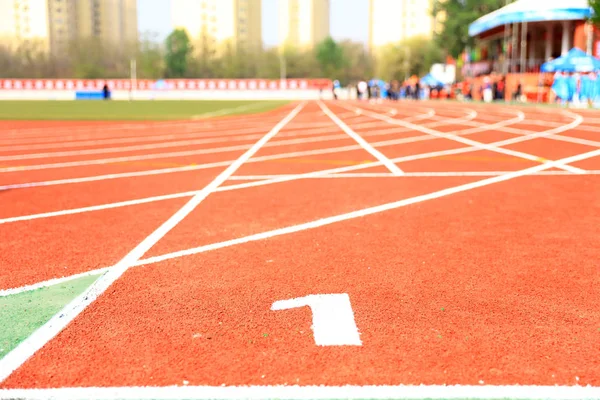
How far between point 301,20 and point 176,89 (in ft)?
252

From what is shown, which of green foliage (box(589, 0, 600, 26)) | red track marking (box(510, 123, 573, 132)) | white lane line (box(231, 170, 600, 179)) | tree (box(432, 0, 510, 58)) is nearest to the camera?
white lane line (box(231, 170, 600, 179))

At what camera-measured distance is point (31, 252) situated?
5.08m

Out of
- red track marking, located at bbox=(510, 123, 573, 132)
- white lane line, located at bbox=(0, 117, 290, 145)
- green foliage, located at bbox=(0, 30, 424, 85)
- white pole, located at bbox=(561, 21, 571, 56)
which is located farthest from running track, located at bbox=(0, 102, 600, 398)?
green foliage, located at bbox=(0, 30, 424, 85)

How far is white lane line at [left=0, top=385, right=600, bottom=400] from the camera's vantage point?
2.69 metres

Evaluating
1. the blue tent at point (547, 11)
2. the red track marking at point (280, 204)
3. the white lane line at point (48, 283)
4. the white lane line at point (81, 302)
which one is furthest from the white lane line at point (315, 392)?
the blue tent at point (547, 11)

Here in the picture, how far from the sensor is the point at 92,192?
7930 millimetres

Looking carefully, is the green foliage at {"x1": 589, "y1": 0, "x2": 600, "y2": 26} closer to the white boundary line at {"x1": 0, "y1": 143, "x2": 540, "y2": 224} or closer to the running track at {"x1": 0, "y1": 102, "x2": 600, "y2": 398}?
the white boundary line at {"x1": 0, "y1": 143, "x2": 540, "y2": 224}

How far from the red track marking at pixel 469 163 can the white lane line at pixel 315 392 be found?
716 cm

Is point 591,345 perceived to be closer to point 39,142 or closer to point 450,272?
point 450,272

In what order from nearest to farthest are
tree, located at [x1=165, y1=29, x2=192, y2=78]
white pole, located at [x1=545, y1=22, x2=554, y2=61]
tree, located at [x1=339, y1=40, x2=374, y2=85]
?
white pole, located at [x1=545, y1=22, x2=554, y2=61] → tree, located at [x1=165, y1=29, x2=192, y2=78] → tree, located at [x1=339, y1=40, x2=374, y2=85]

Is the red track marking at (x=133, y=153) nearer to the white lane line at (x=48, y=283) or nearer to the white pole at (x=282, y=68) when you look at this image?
the white lane line at (x=48, y=283)

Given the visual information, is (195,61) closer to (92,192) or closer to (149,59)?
(149,59)

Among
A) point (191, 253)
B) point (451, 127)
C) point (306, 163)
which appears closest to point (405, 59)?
point (451, 127)

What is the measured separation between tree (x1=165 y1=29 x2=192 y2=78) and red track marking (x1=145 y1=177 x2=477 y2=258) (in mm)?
101062
